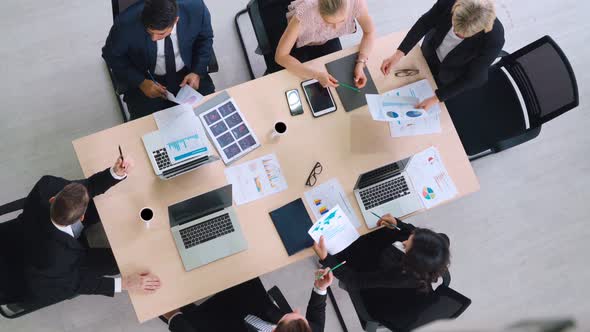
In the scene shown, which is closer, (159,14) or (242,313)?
(159,14)

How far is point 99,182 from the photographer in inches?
83.0

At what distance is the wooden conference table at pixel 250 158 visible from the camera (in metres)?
2.17

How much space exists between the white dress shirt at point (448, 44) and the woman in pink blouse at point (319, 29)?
0.39 m

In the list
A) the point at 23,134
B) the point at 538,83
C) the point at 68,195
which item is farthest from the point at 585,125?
the point at 23,134

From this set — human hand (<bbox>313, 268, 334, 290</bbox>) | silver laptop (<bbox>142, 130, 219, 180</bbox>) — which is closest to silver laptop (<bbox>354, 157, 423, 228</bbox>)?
human hand (<bbox>313, 268, 334, 290</bbox>)

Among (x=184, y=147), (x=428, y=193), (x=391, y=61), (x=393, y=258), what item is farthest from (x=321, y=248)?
(x=391, y=61)

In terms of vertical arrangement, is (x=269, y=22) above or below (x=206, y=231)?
above

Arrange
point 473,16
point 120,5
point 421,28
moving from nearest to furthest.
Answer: point 473,16, point 120,5, point 421,28

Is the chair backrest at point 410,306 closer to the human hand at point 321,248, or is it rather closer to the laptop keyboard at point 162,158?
the human hand at point 321,248

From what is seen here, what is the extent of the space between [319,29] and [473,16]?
818mm

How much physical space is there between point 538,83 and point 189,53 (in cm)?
199

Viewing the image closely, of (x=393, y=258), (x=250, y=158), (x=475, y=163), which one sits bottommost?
(x=393, y=258)

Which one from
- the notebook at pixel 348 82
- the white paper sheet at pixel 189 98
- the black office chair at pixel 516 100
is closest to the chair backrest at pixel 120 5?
the white paper sheet at pixel 189 98

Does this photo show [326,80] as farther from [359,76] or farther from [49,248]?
[49,248]
